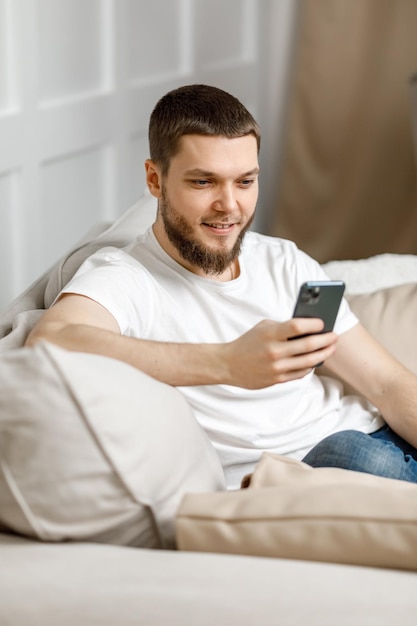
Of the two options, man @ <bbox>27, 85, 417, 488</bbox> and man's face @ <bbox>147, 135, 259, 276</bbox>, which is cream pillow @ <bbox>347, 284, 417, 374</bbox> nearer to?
man @ <bbox>27, 85, 417, 488</bbox>

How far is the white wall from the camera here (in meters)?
2.75

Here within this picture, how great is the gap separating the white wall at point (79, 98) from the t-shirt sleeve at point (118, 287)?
3.65 feet

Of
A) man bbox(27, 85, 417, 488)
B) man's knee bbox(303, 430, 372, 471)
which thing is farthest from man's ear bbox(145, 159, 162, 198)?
man's knee bbox(303, 430, 372, 471)

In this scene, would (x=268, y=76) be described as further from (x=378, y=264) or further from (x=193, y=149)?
(x=193, y=149)

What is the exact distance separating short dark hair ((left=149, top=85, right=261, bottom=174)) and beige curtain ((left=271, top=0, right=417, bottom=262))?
2774 mm

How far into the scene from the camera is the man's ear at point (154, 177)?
173 cm

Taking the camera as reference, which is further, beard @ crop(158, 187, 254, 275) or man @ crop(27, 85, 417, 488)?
beard @ crop(158, 187, 254, 275)

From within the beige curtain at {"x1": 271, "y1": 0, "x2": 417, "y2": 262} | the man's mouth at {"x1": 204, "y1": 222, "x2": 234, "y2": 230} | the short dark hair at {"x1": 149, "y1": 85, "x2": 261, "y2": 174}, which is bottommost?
the beige curtain at {"x1": 271, "y1": 0, "x2": 417, "y2": 262}

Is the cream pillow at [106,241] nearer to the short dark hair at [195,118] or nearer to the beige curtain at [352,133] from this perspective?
the short dark hair at [195,118]

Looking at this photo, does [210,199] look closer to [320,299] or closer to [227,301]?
[227,301]

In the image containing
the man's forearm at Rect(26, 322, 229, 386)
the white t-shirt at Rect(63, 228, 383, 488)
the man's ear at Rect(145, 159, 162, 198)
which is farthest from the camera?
the man's ear at Rect(145, 159, 162, 198)

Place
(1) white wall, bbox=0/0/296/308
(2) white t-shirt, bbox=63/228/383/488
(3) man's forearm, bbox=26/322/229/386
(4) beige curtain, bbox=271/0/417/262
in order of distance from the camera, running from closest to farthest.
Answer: (3) man's forearm, bbox=26/322/229/386, (2) white t-shirt, bbox=63/228/383/488, (1) white wall, bbox=0/0/296/308, (4) beige curtain, bbox=271/0/417/262

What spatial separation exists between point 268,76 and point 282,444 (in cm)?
327

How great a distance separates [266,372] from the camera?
4.24 ft
